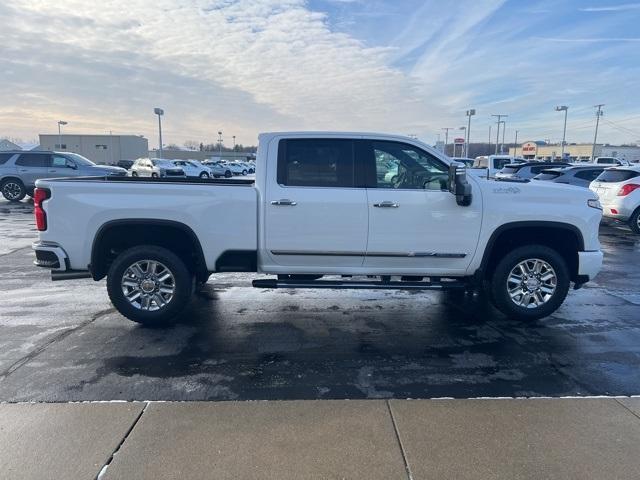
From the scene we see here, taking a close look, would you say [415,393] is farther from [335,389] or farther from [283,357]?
[283,357]

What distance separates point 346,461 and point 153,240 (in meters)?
3.30

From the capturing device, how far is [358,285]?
498 centimetres

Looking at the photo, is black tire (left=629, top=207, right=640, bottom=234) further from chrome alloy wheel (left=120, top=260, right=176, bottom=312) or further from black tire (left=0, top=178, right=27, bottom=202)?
black tire (left=0, top=178, right=27, bottom=202)

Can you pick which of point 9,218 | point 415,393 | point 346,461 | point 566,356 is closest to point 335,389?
point 415,393

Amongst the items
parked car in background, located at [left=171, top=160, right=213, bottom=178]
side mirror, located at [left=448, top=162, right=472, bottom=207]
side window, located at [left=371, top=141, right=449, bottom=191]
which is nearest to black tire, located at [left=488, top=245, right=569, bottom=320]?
side mirror, located at [left=448, top=162, right=472, bottom=207]

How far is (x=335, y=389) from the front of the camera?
363cm

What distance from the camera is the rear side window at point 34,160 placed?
1711 centimetres

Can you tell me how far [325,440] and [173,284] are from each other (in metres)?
2.67

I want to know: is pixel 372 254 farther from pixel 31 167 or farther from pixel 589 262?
pixel 31 167

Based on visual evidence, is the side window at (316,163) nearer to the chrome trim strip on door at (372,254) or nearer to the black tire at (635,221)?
the chrome trim strip on door at (372,254)

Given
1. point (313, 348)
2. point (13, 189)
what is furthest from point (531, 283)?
point (13, 189)

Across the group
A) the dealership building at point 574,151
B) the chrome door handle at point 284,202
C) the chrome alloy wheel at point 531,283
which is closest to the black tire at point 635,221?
the chrome alloy wheel at point 531,283

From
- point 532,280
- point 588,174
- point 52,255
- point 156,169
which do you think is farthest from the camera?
point 156,169

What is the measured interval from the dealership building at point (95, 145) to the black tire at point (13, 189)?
63.1 m
